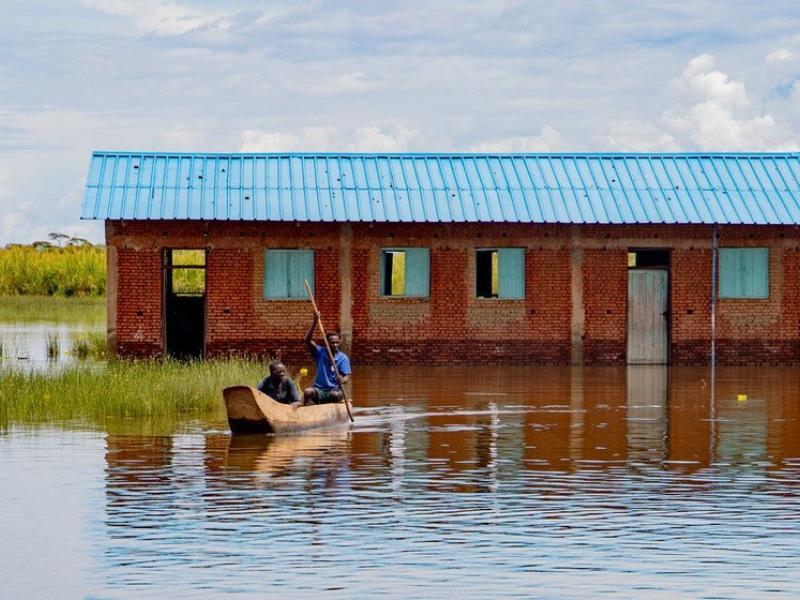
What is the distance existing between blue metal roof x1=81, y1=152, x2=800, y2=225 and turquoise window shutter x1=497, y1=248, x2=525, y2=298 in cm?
97

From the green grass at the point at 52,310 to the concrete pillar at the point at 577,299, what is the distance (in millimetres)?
18493

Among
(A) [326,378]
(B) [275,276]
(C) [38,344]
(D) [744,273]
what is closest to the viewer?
(A) [326,378]

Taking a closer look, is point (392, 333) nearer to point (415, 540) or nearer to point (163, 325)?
point (163, 325)

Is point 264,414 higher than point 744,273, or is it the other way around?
point 744,273

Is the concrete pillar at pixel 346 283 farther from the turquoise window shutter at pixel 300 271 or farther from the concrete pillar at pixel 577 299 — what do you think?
the concrete pillar at pixel 577 299

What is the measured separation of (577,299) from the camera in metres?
33.7

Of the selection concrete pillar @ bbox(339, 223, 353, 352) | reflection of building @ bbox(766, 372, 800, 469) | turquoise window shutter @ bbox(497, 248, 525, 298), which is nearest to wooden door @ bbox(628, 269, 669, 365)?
turquoise window shutter @ bbox(497, 248, 525, 298)

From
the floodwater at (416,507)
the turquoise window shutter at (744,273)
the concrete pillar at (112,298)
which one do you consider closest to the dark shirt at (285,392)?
the floodwater at (416,507)

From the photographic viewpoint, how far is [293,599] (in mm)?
11055

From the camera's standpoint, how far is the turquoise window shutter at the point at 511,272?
33.7 m

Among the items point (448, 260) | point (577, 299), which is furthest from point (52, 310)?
point (577, 299)

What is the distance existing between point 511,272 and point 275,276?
4934mm

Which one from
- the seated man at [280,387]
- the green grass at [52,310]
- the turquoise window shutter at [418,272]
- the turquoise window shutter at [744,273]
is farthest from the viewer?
the green grass at [52,310]

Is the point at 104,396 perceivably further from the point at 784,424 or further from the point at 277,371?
the point at 784,424
